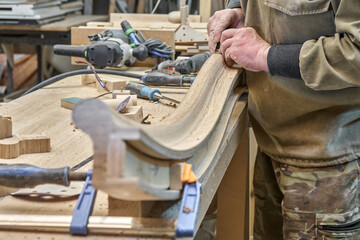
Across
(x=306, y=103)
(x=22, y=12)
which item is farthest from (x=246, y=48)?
(x=22, y=12)

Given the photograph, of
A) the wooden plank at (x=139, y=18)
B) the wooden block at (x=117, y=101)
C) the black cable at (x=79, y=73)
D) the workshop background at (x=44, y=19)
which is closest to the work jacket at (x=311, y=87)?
the wooden block at (x=117, y=101)

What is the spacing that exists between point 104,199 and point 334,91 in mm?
693

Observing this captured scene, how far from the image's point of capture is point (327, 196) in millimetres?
1476

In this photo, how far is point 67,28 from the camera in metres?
3.38

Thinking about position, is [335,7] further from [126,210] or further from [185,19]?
[185,19]

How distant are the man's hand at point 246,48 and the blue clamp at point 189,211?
57cm

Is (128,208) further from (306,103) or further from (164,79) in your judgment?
(164,79)

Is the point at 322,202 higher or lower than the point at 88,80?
lower

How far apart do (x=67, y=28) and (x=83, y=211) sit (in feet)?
8.58

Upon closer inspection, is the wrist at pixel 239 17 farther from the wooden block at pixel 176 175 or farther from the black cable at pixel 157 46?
the wooden block at pixel 176 175

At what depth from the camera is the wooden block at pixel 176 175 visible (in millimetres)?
915

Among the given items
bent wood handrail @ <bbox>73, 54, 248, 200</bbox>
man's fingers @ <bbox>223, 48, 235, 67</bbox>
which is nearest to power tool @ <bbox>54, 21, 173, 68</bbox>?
man's fingers @ <bbox>223, 48, 235, 67</bbox>

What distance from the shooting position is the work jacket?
1270 mm

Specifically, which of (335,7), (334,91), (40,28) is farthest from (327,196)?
(40,28)
